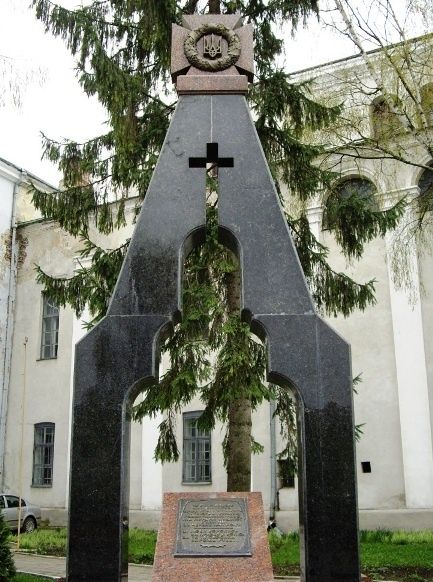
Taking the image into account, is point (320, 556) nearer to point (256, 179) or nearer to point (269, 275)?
point (269, 275)

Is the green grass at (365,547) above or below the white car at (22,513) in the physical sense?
below

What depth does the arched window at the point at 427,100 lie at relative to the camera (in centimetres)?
1107

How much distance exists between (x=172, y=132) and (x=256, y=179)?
91cm

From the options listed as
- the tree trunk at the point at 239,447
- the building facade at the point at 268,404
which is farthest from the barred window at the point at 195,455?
the tree trunk at the point at 239,447

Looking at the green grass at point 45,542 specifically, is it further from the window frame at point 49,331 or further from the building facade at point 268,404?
the window frame at point 49,331

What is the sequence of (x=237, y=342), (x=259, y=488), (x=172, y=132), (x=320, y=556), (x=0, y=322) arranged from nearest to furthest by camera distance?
(x=320, y=556), (x=172, y=132), (x=237, y=342), (x=259, y=488), (x=0, y=322)

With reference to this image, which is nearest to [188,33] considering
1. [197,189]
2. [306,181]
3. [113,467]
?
[197,189]

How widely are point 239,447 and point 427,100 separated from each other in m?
6.22

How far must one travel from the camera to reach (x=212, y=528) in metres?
5.52

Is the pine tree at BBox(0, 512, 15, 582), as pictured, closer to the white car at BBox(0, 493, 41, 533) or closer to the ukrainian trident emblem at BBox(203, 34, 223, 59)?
the ukrainian trident emblem at BBox(203, 34, 223, 59)

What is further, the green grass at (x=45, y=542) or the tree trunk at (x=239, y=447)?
the green grass at (x=45, y=542)

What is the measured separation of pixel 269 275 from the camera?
227 inches

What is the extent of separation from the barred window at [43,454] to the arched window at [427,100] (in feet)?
47.9

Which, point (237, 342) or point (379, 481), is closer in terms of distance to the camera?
point (237, 342)
